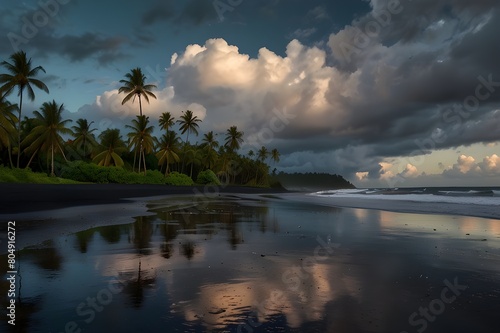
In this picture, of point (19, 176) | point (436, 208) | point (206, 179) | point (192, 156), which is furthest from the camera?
point (192, 156)

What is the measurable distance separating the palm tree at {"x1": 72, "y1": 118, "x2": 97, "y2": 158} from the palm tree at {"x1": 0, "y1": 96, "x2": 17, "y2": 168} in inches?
559

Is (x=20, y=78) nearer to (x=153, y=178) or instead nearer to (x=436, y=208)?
(x=153, y=178)

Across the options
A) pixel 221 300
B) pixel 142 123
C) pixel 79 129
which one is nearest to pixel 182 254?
pixel 221 300

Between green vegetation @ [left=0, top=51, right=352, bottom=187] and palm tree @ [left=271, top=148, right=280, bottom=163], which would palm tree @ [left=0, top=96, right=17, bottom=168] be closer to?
green vegetation @ [left=0, top=51, right=352, bottom=187]

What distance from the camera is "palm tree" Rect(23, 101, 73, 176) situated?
45.8 metres

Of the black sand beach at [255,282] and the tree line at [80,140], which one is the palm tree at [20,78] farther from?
the black sand beach at [255,282]

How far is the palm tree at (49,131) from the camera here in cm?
4575

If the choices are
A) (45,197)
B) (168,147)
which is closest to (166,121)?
(168,147)

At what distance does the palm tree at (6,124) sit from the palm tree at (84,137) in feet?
46.5

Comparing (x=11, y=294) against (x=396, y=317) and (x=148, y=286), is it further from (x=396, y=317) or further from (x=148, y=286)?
(x=396, y=317)

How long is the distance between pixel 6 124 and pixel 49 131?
591 centimetres

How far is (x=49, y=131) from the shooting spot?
150 feet

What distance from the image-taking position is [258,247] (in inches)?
337

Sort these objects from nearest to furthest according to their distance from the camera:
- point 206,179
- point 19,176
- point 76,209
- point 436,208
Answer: point 76,209 < point 436,208 < point 19,176 < point 206,179
